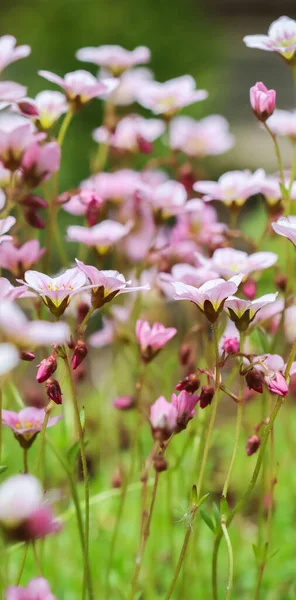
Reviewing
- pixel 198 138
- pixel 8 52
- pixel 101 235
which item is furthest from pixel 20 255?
pixel 198 138

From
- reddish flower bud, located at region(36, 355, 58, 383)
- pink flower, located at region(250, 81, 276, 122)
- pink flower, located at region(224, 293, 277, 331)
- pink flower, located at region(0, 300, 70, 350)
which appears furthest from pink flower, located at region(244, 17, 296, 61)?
pink flower, located at region(0, 300, 70, 350)

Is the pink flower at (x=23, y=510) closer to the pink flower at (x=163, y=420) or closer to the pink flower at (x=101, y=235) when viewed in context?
the pink flower at (x=163, y=420)

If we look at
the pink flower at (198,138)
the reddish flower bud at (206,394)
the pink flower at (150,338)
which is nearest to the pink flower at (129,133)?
the pink flower at (198,138)

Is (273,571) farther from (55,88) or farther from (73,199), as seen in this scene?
(55,88)

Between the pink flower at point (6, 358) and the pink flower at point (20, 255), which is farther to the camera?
the pink flower at point (20, 255)

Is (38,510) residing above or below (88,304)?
above

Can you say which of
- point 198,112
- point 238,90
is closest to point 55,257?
point 198,112

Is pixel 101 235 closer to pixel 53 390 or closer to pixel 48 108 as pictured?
pixel 48 108
